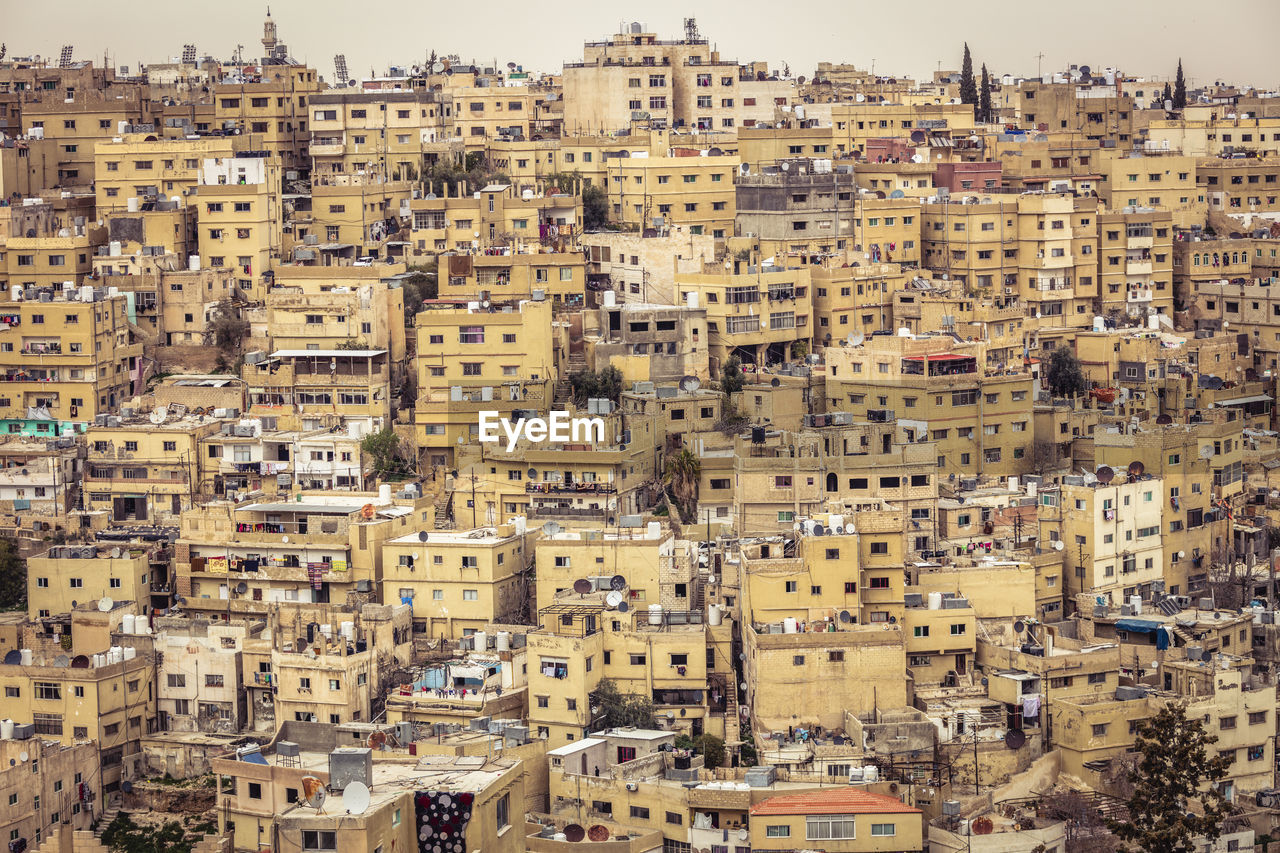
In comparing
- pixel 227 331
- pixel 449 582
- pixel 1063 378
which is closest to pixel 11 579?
pixel 227 331

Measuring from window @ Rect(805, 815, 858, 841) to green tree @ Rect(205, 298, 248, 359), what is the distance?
1693 cm

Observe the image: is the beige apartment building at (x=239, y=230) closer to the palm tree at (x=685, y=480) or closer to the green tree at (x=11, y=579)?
the green tree at (x=11, y=579)

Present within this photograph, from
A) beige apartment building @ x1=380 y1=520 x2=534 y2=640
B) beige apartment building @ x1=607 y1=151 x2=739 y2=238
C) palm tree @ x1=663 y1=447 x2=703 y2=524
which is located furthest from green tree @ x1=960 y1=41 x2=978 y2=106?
beige apartment building @ x1=380 y1=520 x2=534 y2=640

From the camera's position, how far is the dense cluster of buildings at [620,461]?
112ft

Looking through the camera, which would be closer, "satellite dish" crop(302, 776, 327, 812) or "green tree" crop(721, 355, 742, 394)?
"satellite dish" crop(302, 776, 327, 812)

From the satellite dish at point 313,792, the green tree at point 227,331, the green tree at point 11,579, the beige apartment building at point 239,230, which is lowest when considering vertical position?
the satellite dish at point 313,792

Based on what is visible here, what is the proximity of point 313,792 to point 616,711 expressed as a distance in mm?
4973

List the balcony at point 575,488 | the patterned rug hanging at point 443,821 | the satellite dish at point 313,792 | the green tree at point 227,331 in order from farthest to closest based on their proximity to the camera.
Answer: the green tree at point 227,331, the balcony at point 575,488, the patterned rug hanging at point 443,821, the satellite dish at point 313,792

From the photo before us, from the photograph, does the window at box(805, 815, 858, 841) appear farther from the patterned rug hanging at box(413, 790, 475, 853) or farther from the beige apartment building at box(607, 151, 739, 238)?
the beige apartment building at box(607, 151, 739, 238)

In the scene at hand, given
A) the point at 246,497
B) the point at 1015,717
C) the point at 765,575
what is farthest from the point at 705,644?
the point at 246,497

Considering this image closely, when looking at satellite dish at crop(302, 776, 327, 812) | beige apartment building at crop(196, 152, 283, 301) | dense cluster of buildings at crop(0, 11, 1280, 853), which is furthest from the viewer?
beige apartment building at crop(196, 152, 283, 301)

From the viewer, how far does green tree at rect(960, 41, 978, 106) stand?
2488 inches

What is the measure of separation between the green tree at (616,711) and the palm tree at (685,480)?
5.76m

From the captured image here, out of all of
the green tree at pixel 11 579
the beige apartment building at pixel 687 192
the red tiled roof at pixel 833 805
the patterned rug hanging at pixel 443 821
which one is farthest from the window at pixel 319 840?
the beige apartment building at pixel 687 192
